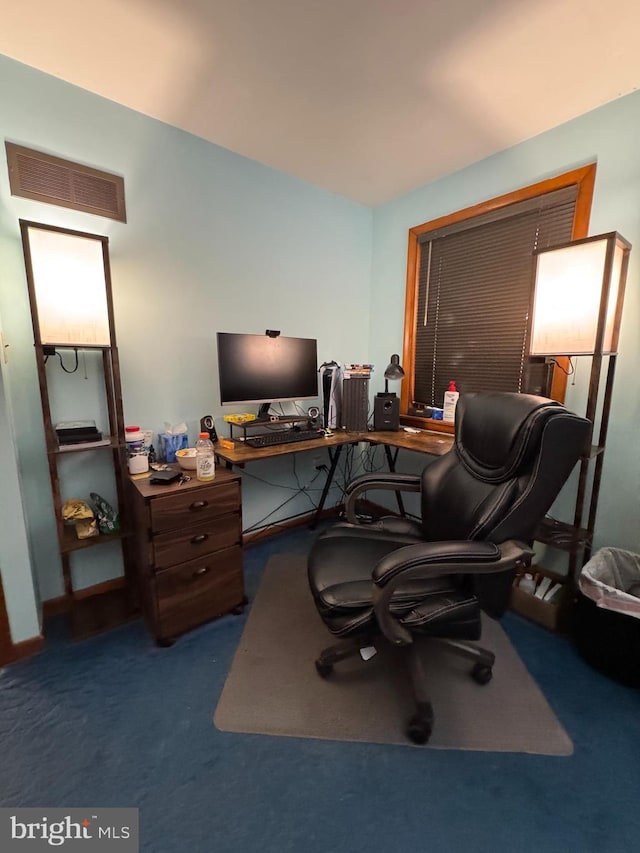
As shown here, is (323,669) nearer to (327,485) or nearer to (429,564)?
(429,564)

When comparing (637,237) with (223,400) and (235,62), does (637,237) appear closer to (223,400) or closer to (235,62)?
(235,62)

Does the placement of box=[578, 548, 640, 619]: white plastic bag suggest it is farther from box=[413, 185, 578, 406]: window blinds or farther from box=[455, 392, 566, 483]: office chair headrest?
box=[413, 185, 578, 406]: window blinds

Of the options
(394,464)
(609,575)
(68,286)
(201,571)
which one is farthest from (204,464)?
(609,575)

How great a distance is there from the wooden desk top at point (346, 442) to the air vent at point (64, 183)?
51.3 inches

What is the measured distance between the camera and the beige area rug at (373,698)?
1206mm

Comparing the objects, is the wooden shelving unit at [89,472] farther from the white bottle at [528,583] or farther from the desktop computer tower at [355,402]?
the white bottle at [528,583]

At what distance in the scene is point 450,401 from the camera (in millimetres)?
2342

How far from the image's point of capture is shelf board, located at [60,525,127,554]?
1.53 m

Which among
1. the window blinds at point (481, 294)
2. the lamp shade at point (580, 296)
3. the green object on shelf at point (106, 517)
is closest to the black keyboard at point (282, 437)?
the green object on shelf at point (106, 517)

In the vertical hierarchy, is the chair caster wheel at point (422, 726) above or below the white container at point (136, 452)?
below

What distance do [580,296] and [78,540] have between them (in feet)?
8.11

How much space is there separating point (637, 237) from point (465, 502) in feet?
4.83

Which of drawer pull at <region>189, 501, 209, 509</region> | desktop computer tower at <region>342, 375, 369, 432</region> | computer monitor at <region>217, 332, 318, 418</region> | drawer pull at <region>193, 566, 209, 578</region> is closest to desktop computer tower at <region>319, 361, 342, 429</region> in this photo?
desktop computer tower at <region>342, 375, 369, 432</region>

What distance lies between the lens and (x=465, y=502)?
1.31 m
